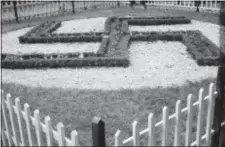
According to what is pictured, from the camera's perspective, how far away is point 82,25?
12531 mm

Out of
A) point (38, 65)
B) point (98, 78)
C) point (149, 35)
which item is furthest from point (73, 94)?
point (149, 35)

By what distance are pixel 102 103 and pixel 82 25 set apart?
25.9 ft

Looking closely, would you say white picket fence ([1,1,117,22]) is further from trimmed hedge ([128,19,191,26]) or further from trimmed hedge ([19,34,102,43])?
trimmed hedge ([128,19,191,26])

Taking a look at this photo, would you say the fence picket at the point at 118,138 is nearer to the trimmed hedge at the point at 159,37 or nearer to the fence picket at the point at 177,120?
the fence picket at the point at 177,120

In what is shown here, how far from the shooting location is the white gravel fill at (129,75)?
20.2 ft

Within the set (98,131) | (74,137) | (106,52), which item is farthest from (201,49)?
(74,137)

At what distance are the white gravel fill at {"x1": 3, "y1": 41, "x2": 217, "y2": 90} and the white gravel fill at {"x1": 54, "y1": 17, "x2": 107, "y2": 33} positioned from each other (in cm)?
438

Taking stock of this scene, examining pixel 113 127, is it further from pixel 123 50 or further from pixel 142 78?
pixel 123 50

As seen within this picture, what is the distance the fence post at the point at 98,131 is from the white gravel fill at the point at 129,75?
3.25m

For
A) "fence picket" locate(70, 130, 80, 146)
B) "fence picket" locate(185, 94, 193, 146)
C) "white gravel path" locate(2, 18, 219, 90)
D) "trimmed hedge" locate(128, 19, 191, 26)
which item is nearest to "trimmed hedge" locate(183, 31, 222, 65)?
"white gravel path" locate(2, 18, 219, 90)

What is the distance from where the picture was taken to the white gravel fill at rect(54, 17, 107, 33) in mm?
11602

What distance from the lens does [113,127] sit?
4.44m

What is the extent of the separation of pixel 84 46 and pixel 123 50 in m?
1.80

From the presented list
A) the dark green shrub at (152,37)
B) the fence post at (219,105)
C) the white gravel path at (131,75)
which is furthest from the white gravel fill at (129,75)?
the fence post at (219,105)
